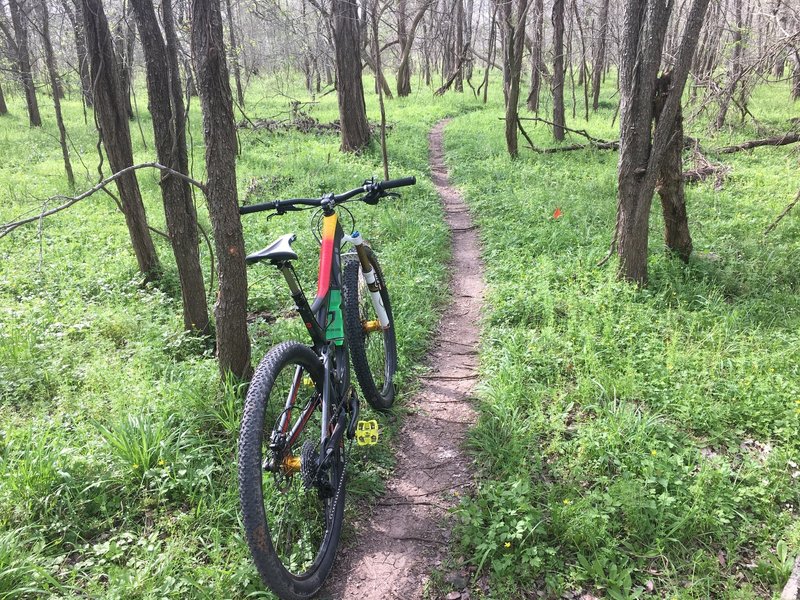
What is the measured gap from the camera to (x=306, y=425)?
2504mm

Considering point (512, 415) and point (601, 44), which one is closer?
point (512, 415)

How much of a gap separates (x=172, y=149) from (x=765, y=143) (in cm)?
1097

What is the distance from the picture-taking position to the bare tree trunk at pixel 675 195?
216 inches

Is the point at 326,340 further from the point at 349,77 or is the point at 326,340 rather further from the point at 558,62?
the point at 558,62

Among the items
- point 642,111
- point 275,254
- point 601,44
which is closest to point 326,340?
point 275,254

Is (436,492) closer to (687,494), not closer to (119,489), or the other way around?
(687,494)

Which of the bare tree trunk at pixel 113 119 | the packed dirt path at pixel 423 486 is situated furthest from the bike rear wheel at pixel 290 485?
the bare tree trunk at pixel 113 119

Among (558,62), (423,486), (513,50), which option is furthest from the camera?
(558,62)

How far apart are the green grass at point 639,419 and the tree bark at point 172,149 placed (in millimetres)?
2616

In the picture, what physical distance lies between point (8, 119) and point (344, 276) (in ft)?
63.5

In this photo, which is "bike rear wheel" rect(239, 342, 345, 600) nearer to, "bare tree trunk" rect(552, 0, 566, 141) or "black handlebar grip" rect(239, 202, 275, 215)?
"black handlebar grip" rect(239, 202, 275, 215)

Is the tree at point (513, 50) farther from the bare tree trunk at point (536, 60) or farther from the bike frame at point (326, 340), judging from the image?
the bike frame at point (326, 340)

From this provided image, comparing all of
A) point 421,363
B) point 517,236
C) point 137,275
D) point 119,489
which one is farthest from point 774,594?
point 137,275

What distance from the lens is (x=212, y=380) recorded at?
3492mm
